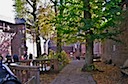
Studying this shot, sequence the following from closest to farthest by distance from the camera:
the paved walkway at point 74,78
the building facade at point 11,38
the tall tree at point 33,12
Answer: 1. the paved walkway at point 74,78
2. the tall tree at point 33,12
3. the building facade at point 11,38

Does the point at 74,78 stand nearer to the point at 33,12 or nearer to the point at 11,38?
the point at 33,12

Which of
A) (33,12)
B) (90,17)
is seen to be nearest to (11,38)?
(33,12)

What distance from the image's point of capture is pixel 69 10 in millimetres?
15078

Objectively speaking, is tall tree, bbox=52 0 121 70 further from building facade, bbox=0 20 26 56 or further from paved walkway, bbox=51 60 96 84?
building facade, bbox=0 20 26 56

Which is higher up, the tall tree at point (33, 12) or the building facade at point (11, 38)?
the tall tree at point (33, 12)

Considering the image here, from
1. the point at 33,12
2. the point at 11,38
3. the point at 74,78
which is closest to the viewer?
the point at 74,78

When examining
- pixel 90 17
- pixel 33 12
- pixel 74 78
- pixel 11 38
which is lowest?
pixel 74 78

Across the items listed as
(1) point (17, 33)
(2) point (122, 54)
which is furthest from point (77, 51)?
(2) point (122, 54)

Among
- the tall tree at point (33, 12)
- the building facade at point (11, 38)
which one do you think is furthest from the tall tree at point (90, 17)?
the building facade at point (11, 38)

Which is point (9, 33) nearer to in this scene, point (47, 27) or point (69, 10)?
point (47, 27)

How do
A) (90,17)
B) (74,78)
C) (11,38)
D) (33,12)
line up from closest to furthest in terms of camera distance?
(74,78)
(90,17)
(33,12)
(11,38)

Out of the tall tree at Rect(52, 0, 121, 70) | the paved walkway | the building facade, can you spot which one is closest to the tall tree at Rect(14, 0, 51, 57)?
the building facade

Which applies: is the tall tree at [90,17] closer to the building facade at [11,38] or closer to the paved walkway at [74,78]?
the paved walkway at [74,78]

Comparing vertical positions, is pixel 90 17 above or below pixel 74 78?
above
